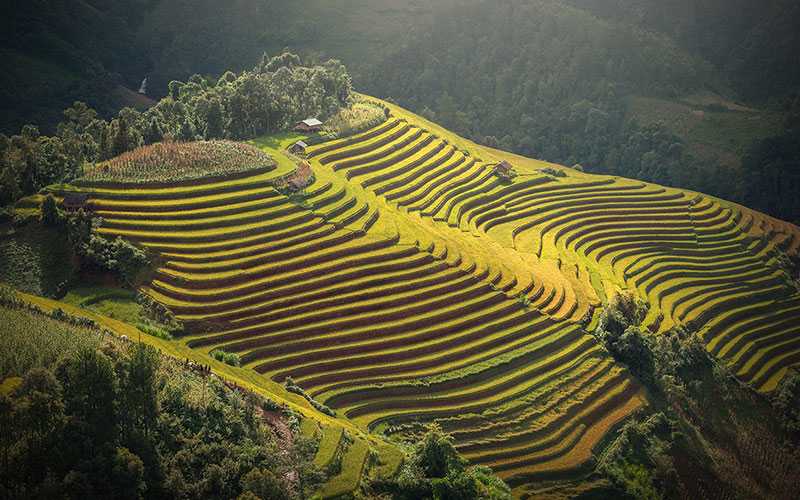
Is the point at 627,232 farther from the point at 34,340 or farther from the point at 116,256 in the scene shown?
the point at 34,340

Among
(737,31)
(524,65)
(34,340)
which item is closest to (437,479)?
(34,340)

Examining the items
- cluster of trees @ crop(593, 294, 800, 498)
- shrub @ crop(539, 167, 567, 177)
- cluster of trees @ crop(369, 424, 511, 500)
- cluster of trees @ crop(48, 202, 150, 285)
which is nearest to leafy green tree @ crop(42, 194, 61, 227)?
cluster of trees @ crop(48, 202, 150, 285)

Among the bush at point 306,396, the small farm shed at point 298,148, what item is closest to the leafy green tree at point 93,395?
the bush at point 306,396

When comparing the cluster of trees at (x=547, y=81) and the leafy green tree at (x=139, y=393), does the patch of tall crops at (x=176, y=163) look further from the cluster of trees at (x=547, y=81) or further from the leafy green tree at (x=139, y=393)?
the cluster of trees at (x=547, y=81)

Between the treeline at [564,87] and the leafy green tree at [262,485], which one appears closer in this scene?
the leafy green tree at [262,485]

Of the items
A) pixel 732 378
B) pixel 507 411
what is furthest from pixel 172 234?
pixel 732 378
